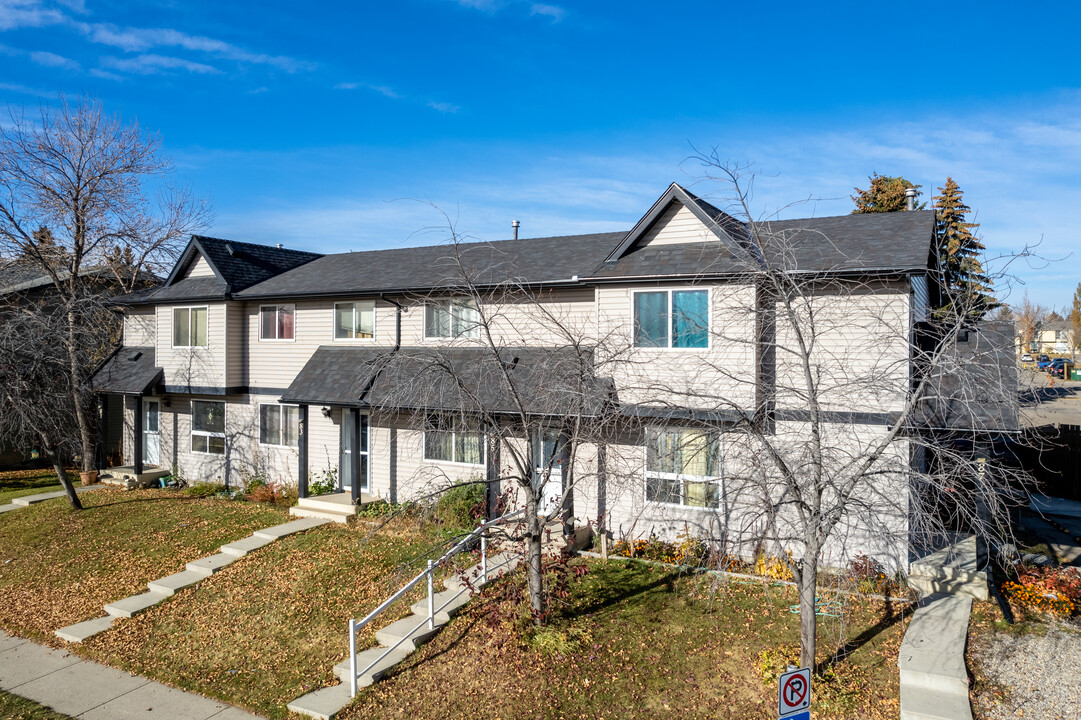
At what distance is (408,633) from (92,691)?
4.54 m

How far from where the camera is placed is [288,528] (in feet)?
50.6

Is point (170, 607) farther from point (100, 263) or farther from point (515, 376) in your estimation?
point (100, 263)

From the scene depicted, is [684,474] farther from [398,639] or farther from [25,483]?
[25,483]

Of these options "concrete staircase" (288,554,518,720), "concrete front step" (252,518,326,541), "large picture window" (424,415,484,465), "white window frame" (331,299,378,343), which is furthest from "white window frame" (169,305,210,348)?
"concrete staircase" (288,554,518,720)

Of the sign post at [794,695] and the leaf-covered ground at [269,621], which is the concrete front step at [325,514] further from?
the sign post at [794,695]

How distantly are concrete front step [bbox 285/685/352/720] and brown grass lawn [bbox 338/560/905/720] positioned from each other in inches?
8.0

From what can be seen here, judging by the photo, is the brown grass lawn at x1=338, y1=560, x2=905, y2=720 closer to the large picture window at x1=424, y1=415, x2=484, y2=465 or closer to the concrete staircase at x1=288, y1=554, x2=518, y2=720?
the concrete staircase at x1=288, y1=554, x2=518, y2=720

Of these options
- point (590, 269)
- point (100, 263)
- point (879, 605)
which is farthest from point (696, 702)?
point (100, 263)

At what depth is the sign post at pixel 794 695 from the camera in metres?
5.38

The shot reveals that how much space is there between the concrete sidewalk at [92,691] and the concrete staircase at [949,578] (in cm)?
1061

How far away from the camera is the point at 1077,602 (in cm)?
1060

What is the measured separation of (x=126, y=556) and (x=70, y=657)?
14.5 feet

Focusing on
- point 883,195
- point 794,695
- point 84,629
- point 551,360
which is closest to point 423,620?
point 551,360

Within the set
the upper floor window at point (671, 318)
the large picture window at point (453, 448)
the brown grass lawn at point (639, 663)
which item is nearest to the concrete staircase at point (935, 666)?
the brown grass lawn at point (639, 663)
